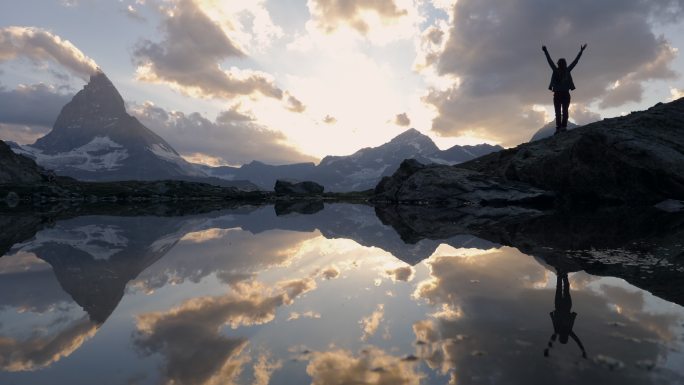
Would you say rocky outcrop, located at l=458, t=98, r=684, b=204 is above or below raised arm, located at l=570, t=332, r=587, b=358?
above

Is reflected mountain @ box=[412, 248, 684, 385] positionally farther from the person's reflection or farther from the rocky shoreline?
the rocky shoreline

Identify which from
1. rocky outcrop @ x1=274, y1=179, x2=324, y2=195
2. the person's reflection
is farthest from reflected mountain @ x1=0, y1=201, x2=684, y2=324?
rocky outcrop @ x1=274, y1=179, x2=324, y2=195

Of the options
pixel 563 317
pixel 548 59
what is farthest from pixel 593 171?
pixel 563 317

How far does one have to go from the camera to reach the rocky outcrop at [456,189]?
41.0m

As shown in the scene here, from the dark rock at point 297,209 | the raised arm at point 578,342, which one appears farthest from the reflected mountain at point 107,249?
the dark rock at point 297,209

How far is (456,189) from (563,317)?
42.5 meters

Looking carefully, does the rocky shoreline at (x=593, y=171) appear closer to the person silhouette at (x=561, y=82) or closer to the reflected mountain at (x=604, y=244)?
the person silhouette at (x=561, y=82)

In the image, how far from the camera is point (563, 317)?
6695 millimetres

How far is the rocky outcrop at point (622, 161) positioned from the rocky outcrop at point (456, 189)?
2.93m

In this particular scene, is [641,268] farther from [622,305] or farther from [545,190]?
[545,190]

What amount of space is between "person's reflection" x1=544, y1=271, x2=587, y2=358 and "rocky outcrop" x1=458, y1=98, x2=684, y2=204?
31.9m

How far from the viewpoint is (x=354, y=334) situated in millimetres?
6262

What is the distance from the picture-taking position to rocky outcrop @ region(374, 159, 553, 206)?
41031mm

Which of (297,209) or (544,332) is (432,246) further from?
(297,209)
